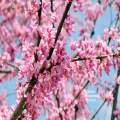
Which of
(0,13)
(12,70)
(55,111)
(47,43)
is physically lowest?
(55,111)

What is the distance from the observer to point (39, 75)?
4.15 metres

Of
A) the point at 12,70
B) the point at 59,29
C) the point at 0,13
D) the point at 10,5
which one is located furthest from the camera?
the point at 0,13

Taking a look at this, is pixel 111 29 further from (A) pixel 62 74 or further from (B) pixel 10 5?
(A) pixel 62 74

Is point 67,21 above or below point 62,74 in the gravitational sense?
above

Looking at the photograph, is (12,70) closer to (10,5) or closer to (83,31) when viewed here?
(10,5)

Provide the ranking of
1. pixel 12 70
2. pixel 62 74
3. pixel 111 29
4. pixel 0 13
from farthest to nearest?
pixel 111 29 → pixel 0 13 → pixel 12 70 → pixel 62 74

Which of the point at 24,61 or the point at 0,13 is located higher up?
the point at 0,13

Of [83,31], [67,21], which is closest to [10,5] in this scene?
[83,31]

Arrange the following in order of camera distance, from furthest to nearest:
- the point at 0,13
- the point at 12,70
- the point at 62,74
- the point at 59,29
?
the point at 0,13 → the point at 12,70 → the point at 62,74 → the point at 59,29

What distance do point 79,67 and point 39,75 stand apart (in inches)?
22.2

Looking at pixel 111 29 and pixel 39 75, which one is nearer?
pixel 39 75

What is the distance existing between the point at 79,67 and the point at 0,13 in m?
3.51

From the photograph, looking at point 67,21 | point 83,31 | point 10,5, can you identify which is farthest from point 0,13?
point 67,21

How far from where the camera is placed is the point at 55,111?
26.3 feet
